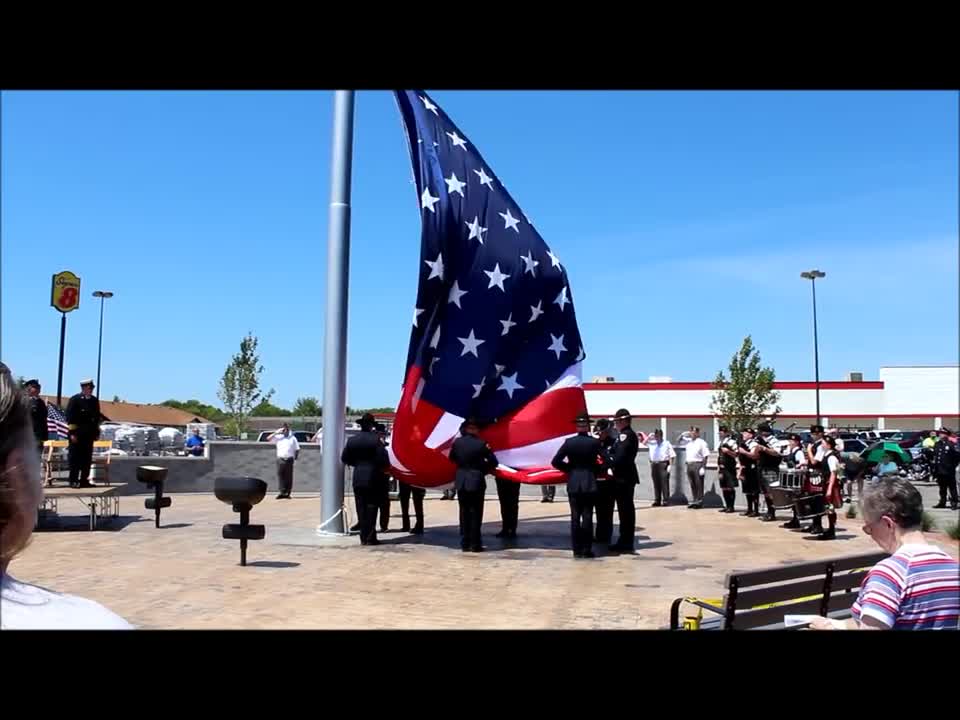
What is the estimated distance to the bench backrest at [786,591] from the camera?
501cm

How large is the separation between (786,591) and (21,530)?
16.1 ft

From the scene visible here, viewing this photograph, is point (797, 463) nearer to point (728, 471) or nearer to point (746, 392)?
point (728, 471)

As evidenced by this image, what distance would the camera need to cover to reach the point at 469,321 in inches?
450

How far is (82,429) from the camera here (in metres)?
12.5

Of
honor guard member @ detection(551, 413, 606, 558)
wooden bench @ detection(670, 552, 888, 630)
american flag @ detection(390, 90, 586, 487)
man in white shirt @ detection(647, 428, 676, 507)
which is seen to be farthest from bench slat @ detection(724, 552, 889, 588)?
man in white shirt @ detection(647, 428, 676, 507)

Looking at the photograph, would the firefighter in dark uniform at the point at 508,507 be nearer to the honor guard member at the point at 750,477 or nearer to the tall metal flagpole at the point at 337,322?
the tall metal flagpole at the point at 337,322

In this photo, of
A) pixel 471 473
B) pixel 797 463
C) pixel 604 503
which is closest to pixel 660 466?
pixel 797 463

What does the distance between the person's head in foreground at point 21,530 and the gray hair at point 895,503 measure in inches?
115
